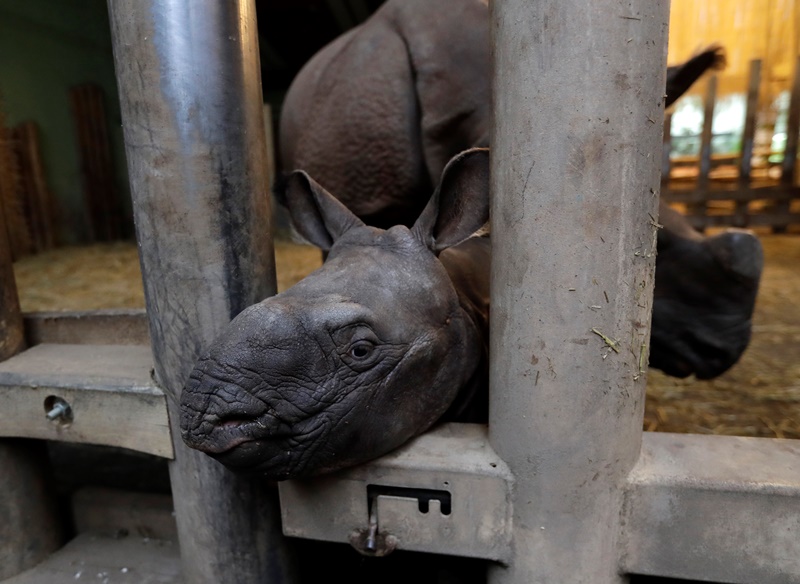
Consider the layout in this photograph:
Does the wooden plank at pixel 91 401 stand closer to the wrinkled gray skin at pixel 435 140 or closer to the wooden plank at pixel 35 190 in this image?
the wrinkled gray skin at pixel 435 140

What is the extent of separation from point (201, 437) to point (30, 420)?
1.02m

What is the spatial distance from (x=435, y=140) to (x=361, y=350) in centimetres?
167

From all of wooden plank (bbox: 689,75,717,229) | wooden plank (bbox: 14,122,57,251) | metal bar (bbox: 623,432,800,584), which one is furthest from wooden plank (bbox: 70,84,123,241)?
metal bar (bbox: 623,432,800,584)

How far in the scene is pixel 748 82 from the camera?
871 centimetres

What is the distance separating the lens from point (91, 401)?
1.97 m

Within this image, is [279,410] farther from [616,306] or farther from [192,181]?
[616,306]

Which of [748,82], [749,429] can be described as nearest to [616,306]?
[749,429]

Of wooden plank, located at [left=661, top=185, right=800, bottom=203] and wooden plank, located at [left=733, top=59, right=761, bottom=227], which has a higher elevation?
wooden plank, located at [left=733, top=59, right=761, bottom=227]

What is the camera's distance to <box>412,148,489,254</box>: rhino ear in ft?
5.84

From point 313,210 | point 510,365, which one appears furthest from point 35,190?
point 510,365

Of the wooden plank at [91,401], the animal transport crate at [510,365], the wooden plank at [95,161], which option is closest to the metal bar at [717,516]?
the animal transport crate at [510,365]

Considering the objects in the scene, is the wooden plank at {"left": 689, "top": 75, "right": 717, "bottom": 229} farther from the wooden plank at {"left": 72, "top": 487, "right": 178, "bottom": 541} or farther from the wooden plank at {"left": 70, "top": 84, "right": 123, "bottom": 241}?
the wooden plank at {"left": 70, "top": 84, "right": 123, "bottom": 241}

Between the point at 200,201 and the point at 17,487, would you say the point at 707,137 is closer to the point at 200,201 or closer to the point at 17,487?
the point at 200,201

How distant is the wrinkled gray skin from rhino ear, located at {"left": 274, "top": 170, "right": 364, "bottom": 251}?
0.86 metres
